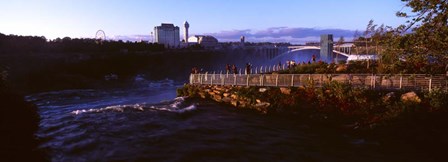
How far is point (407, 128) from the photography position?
14875 millimetres

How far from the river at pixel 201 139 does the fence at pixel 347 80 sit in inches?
126

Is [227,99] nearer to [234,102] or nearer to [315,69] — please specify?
[234,102]

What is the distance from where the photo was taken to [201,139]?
15453 mm

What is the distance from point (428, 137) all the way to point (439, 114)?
1377 millimetres

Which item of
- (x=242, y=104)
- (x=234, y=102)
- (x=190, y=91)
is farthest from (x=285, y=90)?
(x=190, y=91)

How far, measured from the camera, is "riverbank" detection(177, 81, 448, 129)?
15336mm

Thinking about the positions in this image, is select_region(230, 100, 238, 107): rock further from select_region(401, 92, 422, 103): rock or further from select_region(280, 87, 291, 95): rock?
select_region(401, 92, 422, 103): rock

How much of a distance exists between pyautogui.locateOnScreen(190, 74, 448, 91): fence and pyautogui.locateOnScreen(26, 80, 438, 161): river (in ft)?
10.5

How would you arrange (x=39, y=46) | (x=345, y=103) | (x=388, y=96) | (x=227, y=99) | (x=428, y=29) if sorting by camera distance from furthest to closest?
(x=39, y=46), (x=227, y=99), (x=345, y=103), (x=388, y=96), (x=428, y=29)

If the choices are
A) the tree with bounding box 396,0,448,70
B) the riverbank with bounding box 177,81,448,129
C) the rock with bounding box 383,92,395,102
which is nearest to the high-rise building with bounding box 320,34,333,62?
the riverbank with bounding box 177,81,448,129

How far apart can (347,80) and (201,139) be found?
31.4 ft

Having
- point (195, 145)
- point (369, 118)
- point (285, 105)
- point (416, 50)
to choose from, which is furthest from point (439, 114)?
point (195, 145)

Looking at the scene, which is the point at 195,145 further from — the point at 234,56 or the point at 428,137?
the point at 234,56

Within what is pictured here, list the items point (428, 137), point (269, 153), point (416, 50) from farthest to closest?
point (428, 137), point (269, 153), point (416, 50)
